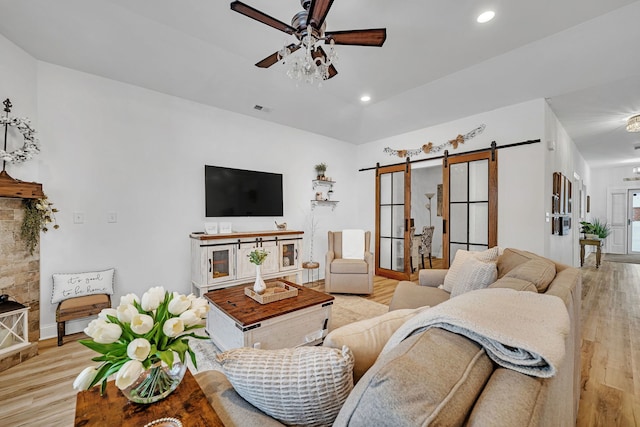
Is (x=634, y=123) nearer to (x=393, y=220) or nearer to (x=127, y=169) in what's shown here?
(x=393, y=220)

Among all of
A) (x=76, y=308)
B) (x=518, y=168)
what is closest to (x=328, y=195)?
(x=518, y=168)

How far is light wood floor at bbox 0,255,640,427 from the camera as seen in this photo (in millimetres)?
1671

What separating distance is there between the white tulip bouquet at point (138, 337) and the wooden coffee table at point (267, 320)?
41.1 inches

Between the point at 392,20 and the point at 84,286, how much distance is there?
3992 millimetres

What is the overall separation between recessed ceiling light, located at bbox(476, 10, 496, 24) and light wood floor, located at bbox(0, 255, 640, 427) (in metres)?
3.07

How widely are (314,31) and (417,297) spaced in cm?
219

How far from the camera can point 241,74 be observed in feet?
10.9

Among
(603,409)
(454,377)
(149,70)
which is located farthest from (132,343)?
(149,70)

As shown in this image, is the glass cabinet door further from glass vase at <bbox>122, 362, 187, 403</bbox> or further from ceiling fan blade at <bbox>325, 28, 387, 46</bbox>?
ceiling fan blade at <bbox>325, 28, 387, 46</bbox>

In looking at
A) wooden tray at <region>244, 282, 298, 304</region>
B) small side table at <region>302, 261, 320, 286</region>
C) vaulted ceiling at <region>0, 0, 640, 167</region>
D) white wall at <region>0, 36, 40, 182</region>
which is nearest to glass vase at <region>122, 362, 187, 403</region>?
wooden tray at <region>244, 282, 298, 304</region>

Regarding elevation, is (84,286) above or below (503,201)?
below

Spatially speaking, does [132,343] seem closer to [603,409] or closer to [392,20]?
[603,409]

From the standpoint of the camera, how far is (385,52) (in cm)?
293

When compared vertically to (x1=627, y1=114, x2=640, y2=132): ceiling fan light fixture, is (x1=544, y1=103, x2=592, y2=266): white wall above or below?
below
